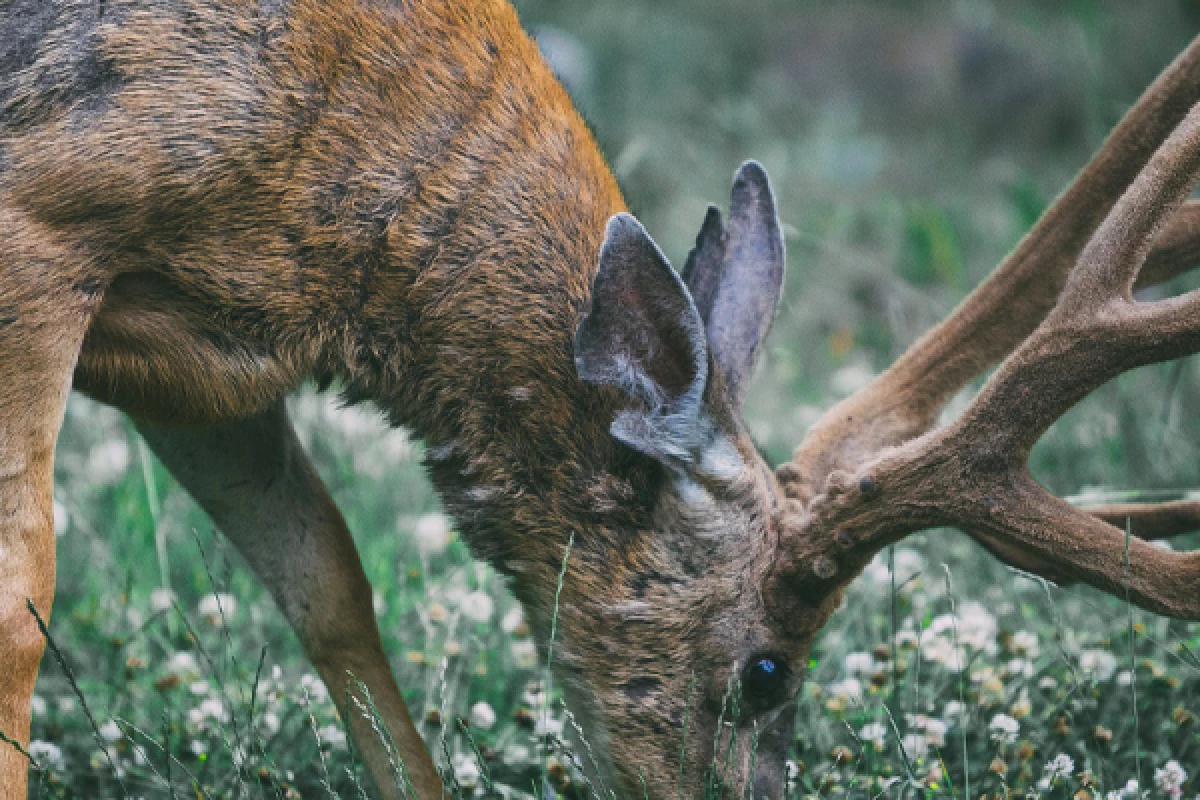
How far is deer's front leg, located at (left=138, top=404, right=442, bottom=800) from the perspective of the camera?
3.80m

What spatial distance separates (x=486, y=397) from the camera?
3316mm

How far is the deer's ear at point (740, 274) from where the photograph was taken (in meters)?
3.64

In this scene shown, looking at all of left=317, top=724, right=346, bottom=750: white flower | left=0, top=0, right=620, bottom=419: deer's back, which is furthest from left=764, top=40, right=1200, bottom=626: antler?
left=317, top=724, right=346, bottom=750: white flower

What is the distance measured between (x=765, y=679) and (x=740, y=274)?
106 centimetres

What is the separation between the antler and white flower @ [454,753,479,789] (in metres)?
0.88

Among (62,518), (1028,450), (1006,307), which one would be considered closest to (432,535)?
(62,518)

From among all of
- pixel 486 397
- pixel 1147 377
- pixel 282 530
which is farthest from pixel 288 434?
pixel 1147 377

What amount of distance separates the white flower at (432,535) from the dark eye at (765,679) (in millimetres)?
1567

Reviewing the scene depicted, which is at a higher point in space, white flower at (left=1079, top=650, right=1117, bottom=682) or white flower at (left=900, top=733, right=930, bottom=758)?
white flower at (left=1079, top=650, right=1117, bottom=682)

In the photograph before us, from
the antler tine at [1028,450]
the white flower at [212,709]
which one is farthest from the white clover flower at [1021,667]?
the white flower at [212,709]

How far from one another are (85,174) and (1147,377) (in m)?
5.08

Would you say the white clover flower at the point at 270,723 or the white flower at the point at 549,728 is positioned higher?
the white flower at the point at 549,728

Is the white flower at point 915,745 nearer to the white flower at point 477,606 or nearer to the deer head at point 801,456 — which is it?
the deer head at point 801,456

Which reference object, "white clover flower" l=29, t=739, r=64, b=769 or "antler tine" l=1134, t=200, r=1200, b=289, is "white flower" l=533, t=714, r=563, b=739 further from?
"antler tine" l=1134, t=200, r=1200, b=289
